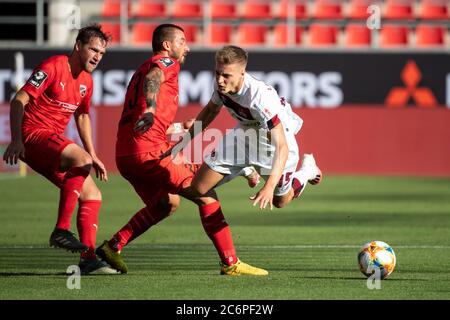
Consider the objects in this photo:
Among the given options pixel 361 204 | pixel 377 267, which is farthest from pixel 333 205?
pixel 377 267

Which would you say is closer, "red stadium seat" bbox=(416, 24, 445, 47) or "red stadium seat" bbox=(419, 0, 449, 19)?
"red stadium seat" bbox=(416, 24, 445, 47)

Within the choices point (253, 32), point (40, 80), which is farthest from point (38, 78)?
point (253, 32)

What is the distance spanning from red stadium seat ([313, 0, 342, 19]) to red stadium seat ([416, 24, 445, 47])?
205 cm

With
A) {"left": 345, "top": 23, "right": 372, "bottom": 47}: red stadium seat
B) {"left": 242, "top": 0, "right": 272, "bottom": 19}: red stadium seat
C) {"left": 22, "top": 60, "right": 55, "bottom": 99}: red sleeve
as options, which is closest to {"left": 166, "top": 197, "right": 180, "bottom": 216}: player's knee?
{"left": 22, "top": 60, "right": 55, "bottom": 99}: red sleeve

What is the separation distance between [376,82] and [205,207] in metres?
17.4

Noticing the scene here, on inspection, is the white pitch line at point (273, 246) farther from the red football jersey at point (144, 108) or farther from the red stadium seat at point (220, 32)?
the red stadium seat at point (220, 32)

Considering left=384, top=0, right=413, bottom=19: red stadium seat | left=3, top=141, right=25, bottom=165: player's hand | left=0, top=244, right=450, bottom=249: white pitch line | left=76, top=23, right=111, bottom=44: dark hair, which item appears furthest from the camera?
left=384, top=0, right=413, bottom=19: red stadium seat

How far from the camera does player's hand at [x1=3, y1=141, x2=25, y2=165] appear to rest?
8.34m

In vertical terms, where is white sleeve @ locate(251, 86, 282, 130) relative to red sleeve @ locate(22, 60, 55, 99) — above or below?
below

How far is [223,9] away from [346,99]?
13.1ft

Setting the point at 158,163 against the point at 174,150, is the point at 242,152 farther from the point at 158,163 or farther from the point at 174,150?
the point at 158,163

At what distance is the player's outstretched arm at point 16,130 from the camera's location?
836 cm

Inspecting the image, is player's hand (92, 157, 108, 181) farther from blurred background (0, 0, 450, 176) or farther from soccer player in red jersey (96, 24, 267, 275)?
blurred background (0, 0, 450, 176)

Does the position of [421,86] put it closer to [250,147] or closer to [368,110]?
[368,110]
